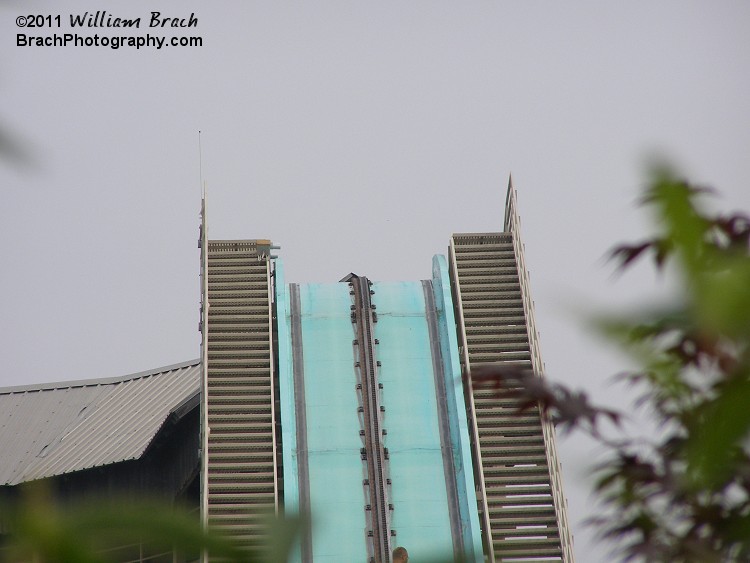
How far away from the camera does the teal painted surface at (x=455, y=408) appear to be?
44.6ft

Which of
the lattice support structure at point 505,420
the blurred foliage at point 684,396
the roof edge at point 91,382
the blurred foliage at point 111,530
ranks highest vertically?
the roof edge at point 91,382

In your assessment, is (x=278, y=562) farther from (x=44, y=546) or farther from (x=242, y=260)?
(x=242, y=260)

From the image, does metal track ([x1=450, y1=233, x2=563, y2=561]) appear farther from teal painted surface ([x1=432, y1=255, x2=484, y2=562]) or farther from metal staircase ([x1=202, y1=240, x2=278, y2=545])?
metal staircase ([x1=202, y1=240, x2=278, y2=545])

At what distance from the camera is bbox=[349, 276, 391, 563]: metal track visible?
45.1 ft

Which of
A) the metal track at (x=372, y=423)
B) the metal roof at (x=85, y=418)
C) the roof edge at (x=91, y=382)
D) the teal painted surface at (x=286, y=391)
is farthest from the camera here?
the roof edge at (x=91, y=382)

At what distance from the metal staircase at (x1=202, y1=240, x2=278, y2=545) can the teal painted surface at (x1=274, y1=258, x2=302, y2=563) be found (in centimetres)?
14

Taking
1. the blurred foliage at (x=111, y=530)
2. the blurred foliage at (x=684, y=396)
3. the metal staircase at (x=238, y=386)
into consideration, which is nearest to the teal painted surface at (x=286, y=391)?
the metal staircase at (x=238, y=386)

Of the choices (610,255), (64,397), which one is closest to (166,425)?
(64,397)

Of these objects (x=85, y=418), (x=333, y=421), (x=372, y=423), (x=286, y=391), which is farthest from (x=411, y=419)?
(x=85, y=418)

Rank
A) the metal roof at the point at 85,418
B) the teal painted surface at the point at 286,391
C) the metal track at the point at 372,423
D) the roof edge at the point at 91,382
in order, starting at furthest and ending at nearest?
1. the roof edge at the point at 91,382
2. the metal roof at the point at 85,418
3. the teal painted surface at the point at 286,391
4. the metal track at the point at 372,423

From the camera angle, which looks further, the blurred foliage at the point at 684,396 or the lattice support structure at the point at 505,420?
the lattice support structure at the point at 505,420

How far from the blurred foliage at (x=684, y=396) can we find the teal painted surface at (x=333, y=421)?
37.0 ft

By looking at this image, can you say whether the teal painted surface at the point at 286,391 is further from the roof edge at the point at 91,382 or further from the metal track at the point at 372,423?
the roof edge at the point at 91,382

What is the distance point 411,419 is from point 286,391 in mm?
1634
